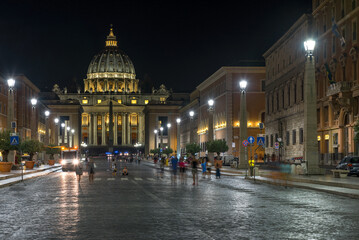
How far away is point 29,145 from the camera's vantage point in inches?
2411

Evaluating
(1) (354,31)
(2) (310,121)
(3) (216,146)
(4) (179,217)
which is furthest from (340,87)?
(4) (179,217)

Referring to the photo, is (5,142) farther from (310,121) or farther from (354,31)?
(354,31)

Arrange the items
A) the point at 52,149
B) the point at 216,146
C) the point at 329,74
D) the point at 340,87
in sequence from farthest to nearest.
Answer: the point at 52,149, the point at 216,146, the point at 329,74, the point at 340,87

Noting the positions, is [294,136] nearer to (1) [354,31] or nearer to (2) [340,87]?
(2) [340,87]

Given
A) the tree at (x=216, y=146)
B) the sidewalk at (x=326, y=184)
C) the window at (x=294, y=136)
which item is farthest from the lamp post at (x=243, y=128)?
the tree at (x=216, y=146)

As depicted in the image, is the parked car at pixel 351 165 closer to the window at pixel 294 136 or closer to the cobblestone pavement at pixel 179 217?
the cobblestone pavement at pixel 179 217

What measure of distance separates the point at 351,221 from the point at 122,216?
17.7 ft

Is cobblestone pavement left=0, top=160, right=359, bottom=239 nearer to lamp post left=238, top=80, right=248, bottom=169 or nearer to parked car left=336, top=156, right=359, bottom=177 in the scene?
parked car left=336, top=156, right=359, bottom=177

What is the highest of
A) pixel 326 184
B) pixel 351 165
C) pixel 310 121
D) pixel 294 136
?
pixel 310 121

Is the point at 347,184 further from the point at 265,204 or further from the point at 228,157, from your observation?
the point at 228,157

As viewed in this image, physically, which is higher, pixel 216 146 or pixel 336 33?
pixel 336 33

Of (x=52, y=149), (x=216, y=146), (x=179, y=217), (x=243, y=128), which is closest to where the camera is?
(x=179, y=217)

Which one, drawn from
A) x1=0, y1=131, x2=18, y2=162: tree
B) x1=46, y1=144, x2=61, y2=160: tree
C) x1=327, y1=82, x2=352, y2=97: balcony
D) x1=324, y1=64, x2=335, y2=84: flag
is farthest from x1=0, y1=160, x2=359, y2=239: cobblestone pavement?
x1=46, y1=144, x2=61, y2=160: tree

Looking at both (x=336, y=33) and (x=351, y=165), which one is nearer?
(x=351, y=165)
